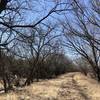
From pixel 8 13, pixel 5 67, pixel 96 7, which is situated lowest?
pixel 5 67

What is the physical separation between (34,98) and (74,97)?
2.29 metres

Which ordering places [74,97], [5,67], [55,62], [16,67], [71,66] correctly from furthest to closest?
[71,66], [55,62], [16,67], [5,67], [74,97]

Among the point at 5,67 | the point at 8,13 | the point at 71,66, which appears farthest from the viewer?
the point at 71,66

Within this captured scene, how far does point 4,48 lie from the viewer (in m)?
17.9

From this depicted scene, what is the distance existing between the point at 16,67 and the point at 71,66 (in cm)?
8325

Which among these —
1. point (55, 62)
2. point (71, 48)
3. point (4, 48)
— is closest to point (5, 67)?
point (4, 48)

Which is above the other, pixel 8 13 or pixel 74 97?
pixel 8 13

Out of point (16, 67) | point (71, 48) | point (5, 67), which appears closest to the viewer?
point (5, 67)

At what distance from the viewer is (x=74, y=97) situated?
1881 cm

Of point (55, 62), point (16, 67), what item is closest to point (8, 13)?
point (16, 67)

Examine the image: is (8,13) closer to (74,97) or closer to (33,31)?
(33,31)

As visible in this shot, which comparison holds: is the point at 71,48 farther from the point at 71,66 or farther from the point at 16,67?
the point at 71,66

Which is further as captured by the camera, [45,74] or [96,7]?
[45,74]

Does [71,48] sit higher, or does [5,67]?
[71,48]
